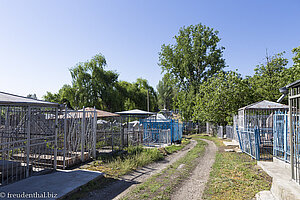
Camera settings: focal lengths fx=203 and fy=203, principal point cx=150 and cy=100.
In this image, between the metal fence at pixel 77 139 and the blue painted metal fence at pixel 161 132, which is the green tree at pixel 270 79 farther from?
the metal fence at pixel 77 139

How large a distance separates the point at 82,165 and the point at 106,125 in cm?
419

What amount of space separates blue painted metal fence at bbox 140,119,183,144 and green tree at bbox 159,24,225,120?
12774 mm

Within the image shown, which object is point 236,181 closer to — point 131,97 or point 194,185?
point 194,185

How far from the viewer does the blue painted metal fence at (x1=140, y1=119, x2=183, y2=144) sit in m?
16.3

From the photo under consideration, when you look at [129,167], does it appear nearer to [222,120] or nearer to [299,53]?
[299,53]

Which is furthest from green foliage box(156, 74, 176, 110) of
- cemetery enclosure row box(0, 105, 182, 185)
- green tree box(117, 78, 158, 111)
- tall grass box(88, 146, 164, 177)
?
tall grass box(88, 146, 164, 177)

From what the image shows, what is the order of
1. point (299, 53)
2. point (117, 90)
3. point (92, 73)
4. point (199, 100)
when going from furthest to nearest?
1. point (117, 90)
2. point (92, 73)
3. point (199, 100)
4. point (299, 53)

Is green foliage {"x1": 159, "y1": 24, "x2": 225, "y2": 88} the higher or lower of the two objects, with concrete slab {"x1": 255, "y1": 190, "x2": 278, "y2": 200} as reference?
higher

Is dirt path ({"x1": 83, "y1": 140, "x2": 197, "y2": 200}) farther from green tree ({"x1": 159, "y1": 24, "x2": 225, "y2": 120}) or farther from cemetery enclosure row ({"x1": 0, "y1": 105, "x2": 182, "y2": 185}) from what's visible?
green tree ({"x1": 159, "y1": 24, "x2": 225, "y2": 120})

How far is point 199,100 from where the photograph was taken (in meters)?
25.8

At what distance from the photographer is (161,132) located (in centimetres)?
1650

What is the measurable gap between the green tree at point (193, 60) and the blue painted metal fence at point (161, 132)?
12774 mm

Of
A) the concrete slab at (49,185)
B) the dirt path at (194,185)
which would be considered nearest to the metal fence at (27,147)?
the concrete slab at (49,185)

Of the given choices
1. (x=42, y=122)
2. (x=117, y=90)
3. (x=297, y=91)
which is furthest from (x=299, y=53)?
(x=117, y=90)
